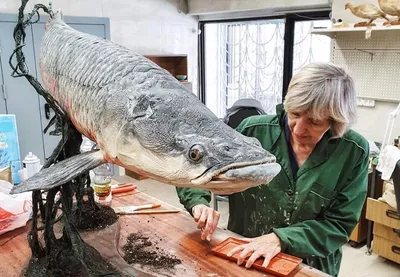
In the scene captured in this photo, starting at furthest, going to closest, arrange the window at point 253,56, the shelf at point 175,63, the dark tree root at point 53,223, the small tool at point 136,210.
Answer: the shelf at point 175,63, the window at point 253,56, the small tool at point 136,210, the dark tree root at point 53,223

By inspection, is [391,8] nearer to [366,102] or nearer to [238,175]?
[366,102]

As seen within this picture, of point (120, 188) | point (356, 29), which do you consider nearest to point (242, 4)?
point (356, 29)

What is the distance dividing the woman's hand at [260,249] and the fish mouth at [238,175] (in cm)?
56

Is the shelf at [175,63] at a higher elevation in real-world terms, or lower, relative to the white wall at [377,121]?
higher

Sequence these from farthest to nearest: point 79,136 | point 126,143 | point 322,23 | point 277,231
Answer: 1. point 322,23
2. point 277,231
3. point 79,136
4. point 126,143

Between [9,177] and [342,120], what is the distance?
1.40m

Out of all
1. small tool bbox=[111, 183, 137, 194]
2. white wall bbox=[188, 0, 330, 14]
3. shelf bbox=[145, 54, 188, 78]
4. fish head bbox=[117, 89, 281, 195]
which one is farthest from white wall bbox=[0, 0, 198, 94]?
fish head bbox=[117, 89, 281, 195]

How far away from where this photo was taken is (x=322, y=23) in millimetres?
4156

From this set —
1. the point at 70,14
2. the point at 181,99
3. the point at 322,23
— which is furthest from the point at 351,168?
the point at 70,14

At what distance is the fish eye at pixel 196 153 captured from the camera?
0.77 m

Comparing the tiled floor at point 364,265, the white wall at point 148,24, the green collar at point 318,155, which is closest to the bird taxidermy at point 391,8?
the tiled floor at point 364,265

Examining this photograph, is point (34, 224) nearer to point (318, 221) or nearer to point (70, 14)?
point (318, 221)

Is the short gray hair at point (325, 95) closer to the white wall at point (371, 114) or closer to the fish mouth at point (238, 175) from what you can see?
the fish mouth at point (238, 175)

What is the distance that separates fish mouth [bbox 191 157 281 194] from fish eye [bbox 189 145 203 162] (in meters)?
0.03
